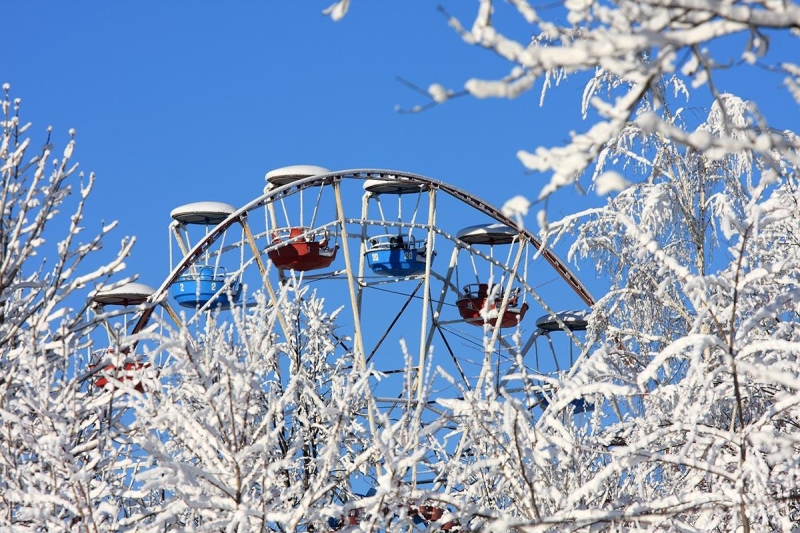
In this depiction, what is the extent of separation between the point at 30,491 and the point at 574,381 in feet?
8.32

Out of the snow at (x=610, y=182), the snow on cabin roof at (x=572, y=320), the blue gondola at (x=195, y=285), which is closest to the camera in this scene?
the snow at (x=610, y=182)

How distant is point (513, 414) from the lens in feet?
14.0

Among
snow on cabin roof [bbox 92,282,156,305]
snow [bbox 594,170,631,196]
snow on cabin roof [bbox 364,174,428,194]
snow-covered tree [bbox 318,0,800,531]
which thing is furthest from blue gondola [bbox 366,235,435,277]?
snow [bbox 594,170,631,196]

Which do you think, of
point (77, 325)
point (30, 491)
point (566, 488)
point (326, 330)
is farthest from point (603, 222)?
point (30, 491)

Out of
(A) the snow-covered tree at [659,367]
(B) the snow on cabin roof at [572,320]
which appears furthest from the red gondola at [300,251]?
(A) the snow-covered tree at [659,367]

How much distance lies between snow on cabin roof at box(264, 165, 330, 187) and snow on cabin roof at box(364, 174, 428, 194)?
133 cm

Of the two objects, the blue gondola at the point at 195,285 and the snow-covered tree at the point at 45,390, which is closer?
the snow-covered tree at the point at 45,390

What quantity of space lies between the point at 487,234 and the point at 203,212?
575 centimetres

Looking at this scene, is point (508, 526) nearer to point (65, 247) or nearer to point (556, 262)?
point (65, 247)

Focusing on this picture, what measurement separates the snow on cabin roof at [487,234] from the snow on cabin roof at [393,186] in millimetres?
1921

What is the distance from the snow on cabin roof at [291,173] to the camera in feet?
62.7

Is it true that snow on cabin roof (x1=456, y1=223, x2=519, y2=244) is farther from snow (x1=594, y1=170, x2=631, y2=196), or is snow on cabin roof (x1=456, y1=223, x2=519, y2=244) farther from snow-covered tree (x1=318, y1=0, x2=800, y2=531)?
snow (x1=594, y1=170, x2=631, y2=196)

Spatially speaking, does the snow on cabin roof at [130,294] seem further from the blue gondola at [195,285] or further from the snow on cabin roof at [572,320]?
the snow on cabin roof at [572,320]

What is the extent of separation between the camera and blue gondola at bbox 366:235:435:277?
20.0 m
